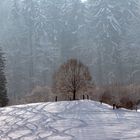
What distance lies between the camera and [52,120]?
22719 mm

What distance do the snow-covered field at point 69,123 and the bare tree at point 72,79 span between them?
303 inches

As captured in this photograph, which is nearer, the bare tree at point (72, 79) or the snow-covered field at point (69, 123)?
the snow-covered field at point (69, 123)

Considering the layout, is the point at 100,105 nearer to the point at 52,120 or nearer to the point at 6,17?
the point at 52,120

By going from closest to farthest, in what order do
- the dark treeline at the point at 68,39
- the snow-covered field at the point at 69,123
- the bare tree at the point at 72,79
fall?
the snow-covered field at the point at 69,123 → the bare tree at the point at 72,79 → the dark treeline at the point at 68,39

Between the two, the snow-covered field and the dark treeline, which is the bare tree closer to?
the snow-covered field

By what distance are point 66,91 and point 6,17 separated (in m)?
83.6

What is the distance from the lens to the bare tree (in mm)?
36062

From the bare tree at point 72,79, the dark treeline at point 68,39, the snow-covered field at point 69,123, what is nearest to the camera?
the snow-covered field at point 69,123

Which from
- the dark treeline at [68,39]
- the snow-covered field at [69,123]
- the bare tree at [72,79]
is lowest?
the snow-covered field at [69,123]

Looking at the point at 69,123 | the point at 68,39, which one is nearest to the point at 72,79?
the point at 69,123

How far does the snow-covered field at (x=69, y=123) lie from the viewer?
18406 mm

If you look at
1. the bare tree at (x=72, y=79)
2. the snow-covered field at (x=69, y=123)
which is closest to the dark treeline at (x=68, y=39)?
the bare tree at (x=72, y=79)

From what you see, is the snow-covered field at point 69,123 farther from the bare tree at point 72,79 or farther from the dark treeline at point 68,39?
the dark treeline at point 68,39

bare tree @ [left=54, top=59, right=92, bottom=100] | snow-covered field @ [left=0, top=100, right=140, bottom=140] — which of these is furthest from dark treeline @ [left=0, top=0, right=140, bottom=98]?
snow-covered field @ [left=0, top=100, right=140, bottom=140]
